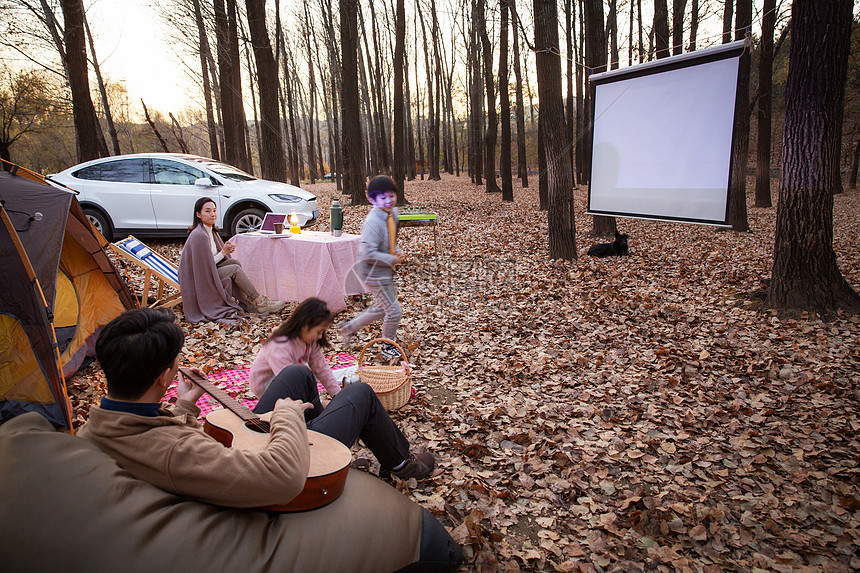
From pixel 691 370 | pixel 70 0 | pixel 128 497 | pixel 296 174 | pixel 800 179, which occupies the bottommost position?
pixel 691 370

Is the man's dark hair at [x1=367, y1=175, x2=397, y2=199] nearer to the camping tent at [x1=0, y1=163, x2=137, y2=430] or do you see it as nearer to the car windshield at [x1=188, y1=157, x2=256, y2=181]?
the camping tent at [x1=0, y1=163, x2=137, y2=430]

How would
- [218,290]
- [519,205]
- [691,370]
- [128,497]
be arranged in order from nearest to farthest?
[128,497] → [691,370] → [218,290] → [519,205]

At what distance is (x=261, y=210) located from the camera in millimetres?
9555

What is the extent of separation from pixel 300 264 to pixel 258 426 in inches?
172

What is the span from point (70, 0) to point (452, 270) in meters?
10.4

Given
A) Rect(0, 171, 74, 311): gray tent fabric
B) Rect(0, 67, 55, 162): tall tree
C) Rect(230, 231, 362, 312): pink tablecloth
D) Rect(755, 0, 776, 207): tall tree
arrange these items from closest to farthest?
Rect(0, 171, 74, 311): gray tent fabric → Rect(230, 231, 362, 312): pink tablecloth → Rect(755, 0, 776, 207): tall tree → Rect(0, 67, 55, 162): tall tree

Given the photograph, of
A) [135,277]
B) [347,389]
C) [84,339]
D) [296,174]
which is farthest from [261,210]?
[296,174]

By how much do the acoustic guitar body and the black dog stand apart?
24.8 feet

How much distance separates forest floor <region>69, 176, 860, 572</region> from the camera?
2473 millimetres

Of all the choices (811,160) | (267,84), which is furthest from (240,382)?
(267,84)

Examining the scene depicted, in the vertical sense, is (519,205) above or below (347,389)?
above

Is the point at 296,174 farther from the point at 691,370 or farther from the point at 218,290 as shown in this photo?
the point at 691,370

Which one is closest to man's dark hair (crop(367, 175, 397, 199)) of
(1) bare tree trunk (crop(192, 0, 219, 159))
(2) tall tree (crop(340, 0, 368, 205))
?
(2) tall tree (crop(340, 0, 368, 205))

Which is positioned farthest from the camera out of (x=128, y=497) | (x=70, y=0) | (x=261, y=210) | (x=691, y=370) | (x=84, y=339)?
(x=70, y=0)
